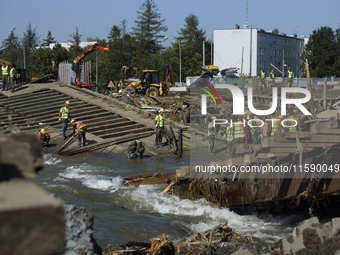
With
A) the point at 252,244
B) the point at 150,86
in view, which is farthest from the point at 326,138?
the point at 150,86

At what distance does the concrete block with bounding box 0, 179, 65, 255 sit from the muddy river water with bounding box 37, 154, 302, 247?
483 cm

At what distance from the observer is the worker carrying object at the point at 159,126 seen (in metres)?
16.2

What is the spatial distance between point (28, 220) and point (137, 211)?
7.27 m

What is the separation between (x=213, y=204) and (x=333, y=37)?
59.7 m

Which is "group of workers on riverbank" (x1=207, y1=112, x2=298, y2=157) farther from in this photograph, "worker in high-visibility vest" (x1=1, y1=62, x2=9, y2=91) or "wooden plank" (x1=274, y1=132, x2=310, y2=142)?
"worker in high-visibility vest" (x1=1, y1=62, x2=9, y2=91)

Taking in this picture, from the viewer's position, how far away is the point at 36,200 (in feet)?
7.17

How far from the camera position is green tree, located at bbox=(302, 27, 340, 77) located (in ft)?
191

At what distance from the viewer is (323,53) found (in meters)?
59.0

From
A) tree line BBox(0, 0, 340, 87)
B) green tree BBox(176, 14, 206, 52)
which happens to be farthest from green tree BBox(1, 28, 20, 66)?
green tree BBox(176, 14, 206, 52)

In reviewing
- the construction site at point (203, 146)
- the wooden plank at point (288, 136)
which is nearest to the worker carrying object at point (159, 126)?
the construction site at point (203, 146)

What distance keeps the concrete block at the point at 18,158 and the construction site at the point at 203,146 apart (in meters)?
0.11

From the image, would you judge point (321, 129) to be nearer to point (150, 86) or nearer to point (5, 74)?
point (150, 86)

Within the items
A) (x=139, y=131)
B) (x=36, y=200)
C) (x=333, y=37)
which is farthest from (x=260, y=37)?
(x=36, y=200)

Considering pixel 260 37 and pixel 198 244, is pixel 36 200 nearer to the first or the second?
pixel 198 244
